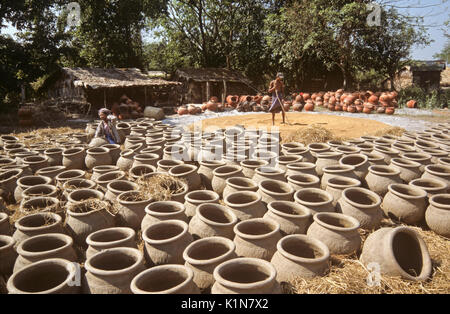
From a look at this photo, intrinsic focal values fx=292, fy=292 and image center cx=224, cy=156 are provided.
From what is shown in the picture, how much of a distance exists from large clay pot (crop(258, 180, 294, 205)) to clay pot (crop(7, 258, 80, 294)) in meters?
2.67

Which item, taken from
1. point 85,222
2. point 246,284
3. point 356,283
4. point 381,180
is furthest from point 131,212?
point 381,180

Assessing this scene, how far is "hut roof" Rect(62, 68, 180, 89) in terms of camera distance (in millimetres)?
15977

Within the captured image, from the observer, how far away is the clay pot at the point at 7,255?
3285 mm

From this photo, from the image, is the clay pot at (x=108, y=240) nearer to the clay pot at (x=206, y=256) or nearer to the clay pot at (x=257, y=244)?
the clay pot at (x=206, y=256)

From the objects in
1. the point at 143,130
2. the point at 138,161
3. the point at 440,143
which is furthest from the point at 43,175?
the point at 440,143

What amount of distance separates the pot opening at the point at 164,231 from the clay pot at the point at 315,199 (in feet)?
5.72

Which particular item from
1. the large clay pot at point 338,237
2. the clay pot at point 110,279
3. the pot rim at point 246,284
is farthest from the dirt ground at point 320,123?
the clay pot at point 110,279

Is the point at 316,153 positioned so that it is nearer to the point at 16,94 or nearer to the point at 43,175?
the point at 43,175

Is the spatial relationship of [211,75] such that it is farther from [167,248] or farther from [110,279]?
[110,279]

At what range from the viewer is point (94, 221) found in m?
3.88

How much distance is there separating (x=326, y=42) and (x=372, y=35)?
125 inches

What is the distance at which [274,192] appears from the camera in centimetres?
460

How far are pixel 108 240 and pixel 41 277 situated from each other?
2.55ft

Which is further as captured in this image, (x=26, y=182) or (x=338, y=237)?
(x=26, y=182)
